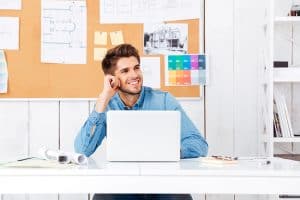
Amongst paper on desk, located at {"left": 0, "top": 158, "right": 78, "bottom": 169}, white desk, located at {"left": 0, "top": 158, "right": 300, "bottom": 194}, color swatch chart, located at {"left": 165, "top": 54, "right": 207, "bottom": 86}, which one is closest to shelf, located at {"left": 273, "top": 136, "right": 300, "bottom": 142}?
color swatch chart, located at {"left": 165, "top": 54, "right": 207, "bottom": 86}

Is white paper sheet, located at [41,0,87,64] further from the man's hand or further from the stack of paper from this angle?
the man's hand

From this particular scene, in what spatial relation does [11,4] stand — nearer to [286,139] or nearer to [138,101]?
[138,101]

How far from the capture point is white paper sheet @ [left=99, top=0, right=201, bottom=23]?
123 inches

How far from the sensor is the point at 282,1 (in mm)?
3158

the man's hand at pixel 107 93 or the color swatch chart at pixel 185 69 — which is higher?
the color swatch chart at pixel 185 69

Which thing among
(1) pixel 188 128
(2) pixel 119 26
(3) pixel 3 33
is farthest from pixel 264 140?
(3) pixel 3 33

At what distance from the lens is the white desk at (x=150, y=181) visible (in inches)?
59.8

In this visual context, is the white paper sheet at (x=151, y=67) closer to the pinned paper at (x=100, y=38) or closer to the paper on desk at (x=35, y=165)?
the pinned paper at (x=100, y=38)

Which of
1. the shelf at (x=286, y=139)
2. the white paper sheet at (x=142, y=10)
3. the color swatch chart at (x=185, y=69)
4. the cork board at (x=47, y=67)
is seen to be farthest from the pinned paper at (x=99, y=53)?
the shelf at (x=286, y=139)

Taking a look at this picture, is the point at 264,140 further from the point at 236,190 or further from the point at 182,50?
the point at 236,190

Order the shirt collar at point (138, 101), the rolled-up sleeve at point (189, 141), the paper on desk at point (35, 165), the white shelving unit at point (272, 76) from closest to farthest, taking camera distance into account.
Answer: the paper on desk at point (35, 165) → the rolled-up sleeve at point (189, 141) → the shirt collar at point (138, 101) → the white shelving unit at point (272, 76)

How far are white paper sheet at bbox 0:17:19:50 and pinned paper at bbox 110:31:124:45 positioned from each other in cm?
58

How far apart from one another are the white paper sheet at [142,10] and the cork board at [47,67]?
4cm

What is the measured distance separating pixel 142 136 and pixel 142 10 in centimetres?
147
